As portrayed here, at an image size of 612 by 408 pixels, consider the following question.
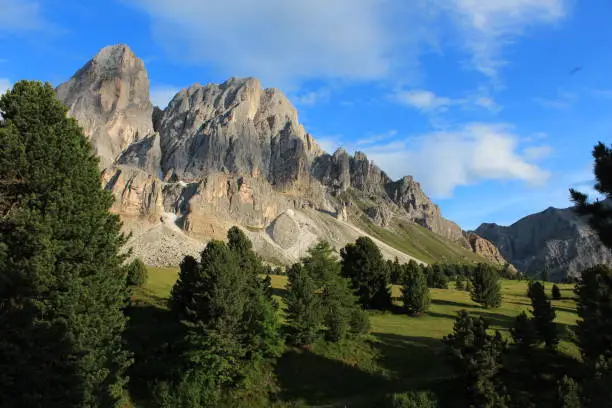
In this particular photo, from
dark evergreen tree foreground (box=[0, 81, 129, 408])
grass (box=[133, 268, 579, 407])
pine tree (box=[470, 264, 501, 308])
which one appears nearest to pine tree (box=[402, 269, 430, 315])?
grass (box=[133, 268, 579, 407])

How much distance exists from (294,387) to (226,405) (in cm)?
545

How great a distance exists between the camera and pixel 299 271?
1665 inches

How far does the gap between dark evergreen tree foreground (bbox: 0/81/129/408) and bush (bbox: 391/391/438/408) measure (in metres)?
16.7

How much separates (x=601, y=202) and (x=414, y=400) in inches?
729

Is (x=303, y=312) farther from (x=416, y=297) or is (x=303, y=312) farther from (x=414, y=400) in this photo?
(x=416, y=297)

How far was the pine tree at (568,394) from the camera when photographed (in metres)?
24.0

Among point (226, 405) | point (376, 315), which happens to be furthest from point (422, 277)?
point (226, 405)

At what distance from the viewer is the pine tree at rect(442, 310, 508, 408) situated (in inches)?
1067

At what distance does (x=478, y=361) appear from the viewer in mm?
28250

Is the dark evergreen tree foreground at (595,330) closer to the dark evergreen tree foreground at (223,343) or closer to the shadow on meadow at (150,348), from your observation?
the dark evergreen tree foreground at (223,343)

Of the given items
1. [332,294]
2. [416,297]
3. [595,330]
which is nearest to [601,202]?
[595,330]

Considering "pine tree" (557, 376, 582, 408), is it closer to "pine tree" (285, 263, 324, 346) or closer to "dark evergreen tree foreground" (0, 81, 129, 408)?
"pine tree" (285, 263, 324, 346)

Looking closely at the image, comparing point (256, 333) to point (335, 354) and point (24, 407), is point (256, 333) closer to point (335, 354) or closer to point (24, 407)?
point (335, 354)

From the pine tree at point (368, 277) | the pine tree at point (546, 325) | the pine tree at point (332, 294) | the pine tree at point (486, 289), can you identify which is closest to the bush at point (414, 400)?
the pine tree at point (332, 294)
